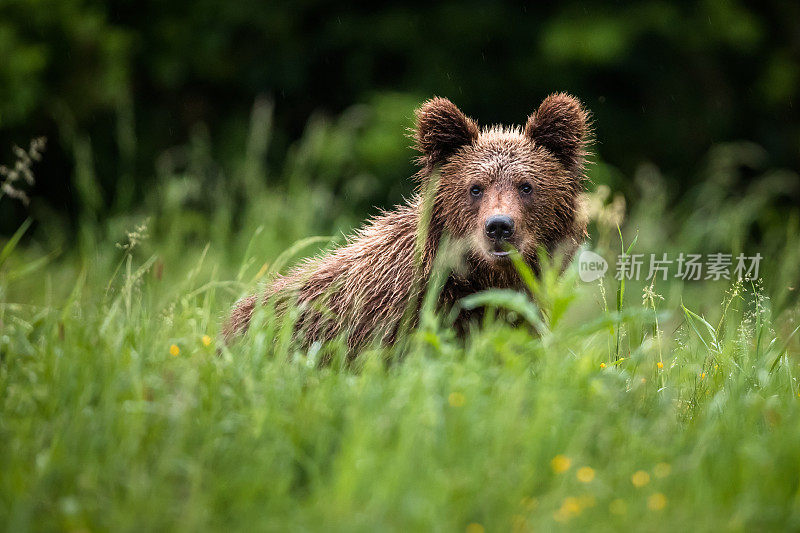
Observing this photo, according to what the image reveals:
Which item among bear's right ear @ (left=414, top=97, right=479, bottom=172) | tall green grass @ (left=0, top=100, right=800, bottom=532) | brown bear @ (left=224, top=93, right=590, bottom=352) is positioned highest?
bear's right ear @ (left=414, top=97, right=479, bottom=172)

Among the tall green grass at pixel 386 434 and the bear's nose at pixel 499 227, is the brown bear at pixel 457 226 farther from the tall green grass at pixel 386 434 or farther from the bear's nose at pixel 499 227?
the tall green grass at pixel 386 434

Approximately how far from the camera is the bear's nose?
3.81 m

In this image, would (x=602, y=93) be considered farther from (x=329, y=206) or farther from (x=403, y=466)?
(x=403, y=466)

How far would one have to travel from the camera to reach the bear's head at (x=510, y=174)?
400cm

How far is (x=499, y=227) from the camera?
3814 mm

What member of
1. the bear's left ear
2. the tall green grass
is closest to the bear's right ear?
the bear's left ear

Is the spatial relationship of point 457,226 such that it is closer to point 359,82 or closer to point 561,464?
point 561,464

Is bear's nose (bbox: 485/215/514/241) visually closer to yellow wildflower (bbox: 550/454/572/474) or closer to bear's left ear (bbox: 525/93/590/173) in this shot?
bear's left ear (bbox: 525/93/590/173)

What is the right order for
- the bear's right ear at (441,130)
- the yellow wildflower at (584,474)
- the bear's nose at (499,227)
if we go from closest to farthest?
the yellow wildflower at (584,474), the bear's nose at (499,227), the bear's right ear at (441,130)

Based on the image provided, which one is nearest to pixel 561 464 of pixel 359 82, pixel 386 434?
pixel 386 434

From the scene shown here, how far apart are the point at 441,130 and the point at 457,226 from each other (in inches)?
19.8

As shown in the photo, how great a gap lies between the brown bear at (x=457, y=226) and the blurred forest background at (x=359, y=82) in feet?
15.7

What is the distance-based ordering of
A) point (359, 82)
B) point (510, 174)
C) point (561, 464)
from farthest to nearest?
point (359, 82) → point (510, 174) → point (561, 464)

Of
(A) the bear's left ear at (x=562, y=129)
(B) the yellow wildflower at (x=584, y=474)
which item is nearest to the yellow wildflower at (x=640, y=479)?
(B) the yellow wildflower at (x=584, y=474)
